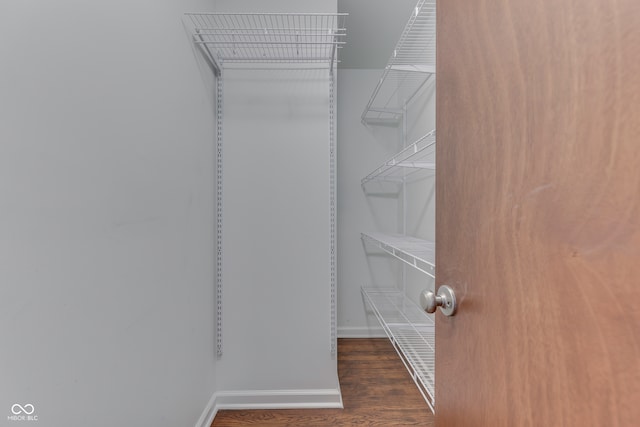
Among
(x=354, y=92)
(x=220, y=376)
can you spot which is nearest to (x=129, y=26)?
(x=220, y=376)

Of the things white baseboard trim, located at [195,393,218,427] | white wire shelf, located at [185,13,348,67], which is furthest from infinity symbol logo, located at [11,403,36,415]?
white wire shelf, located at [185,13,348,67]

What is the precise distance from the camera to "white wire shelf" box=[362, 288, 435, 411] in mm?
1082

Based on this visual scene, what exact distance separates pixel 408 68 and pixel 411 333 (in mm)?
1382

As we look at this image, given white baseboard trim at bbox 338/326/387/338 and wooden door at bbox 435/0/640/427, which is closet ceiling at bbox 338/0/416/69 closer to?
wooden door at bbox 435/0/640/427

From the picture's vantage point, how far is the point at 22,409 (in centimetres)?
53

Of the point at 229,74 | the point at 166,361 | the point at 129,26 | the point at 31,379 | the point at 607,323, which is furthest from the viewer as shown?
the point at 229,74

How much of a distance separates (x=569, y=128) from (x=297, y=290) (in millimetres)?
1370

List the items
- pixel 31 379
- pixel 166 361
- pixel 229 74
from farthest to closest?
pixel 229 74, pixel 166 361, pixel 31 379

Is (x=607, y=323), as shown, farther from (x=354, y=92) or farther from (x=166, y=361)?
(x=354, y=92)

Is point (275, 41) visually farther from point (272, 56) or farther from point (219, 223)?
point (219, 223)

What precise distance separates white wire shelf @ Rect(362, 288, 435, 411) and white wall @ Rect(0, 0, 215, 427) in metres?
0.92

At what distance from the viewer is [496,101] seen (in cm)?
45

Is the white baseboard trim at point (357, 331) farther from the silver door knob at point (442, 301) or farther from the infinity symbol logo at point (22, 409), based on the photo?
the infinity symbol logo at point (22, 409)

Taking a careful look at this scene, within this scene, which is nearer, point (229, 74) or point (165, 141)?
point (165, 141)
